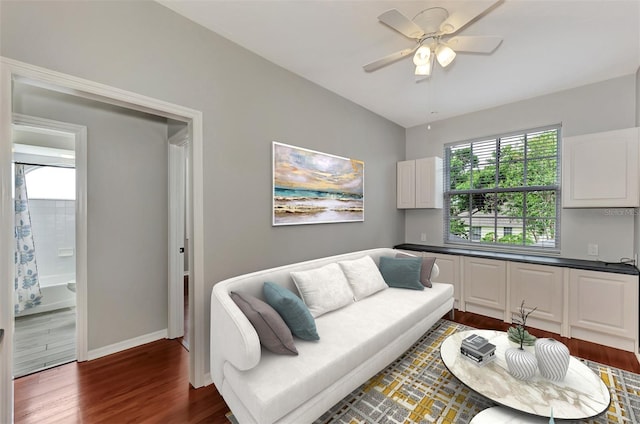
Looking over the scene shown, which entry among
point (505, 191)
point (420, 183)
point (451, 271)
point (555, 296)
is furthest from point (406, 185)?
point (555, 296)

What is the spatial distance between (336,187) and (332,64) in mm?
1372

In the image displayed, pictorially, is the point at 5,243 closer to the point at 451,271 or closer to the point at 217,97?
the point at 217,97

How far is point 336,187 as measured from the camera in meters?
3.36

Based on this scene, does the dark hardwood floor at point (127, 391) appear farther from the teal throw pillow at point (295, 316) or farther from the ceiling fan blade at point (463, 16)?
the ceiling fan blade at point (463, 16)

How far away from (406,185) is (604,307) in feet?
8.81

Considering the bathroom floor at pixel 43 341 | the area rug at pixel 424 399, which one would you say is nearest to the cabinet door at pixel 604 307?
the area rug at pixel 424 399

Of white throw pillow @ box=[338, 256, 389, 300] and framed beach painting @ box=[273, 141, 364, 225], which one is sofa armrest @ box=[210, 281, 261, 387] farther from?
white throw pillow @ box=[338, 256, 389, 300]

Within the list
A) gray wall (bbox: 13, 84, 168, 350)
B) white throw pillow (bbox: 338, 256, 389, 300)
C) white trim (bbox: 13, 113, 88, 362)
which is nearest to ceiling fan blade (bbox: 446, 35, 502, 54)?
white throw pillow (bbox: 338, 256, 389, 300)

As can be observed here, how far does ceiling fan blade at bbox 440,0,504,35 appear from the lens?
1.53m

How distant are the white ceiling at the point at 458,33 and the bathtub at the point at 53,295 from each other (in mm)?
4048

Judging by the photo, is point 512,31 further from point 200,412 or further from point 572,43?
point 200,412

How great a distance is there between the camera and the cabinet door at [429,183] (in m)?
4.16

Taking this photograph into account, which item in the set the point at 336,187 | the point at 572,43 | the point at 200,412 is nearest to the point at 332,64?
the point at 336,187

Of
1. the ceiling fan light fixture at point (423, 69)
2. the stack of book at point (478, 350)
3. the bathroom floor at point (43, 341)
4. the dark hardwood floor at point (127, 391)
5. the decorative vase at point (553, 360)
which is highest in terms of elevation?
the ceiling fan light fixture at point (423, 69)
